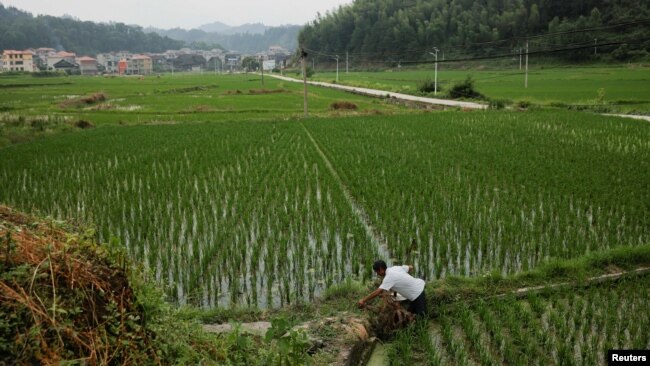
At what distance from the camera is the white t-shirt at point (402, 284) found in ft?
16.0

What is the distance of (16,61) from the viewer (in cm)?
8500

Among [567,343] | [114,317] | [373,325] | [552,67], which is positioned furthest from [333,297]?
[552,67]

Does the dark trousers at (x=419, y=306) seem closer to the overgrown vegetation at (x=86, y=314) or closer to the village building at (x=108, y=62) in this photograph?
the overgrown vegetation at (x=86, y=314)

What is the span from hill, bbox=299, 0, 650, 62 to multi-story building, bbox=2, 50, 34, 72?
157 ft

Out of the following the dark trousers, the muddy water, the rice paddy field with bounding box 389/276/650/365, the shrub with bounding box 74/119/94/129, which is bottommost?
the muddy water

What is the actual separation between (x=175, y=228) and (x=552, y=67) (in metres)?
53.6

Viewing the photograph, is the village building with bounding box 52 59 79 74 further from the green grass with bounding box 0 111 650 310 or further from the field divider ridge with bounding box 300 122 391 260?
the field divider ridge with bounding box 300 122 391 260

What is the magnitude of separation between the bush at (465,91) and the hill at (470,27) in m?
17.0

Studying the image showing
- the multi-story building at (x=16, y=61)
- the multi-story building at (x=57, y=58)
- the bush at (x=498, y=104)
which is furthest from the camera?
the multi-story building at (x=57, y=58)

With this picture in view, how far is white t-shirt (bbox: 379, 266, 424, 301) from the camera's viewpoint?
487 centimetres

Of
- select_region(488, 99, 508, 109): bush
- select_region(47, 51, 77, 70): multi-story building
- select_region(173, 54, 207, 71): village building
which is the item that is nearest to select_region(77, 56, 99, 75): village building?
select_region(47, 51, 77, 70): multi-story building

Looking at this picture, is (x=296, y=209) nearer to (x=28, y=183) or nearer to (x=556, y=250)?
(x=556, y=250)

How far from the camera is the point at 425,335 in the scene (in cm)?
454

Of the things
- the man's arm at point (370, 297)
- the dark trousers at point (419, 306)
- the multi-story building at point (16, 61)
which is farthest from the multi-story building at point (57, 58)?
the dark trousers at point (419, 306)
